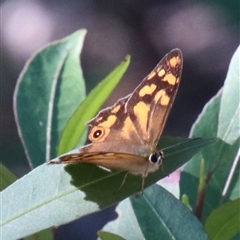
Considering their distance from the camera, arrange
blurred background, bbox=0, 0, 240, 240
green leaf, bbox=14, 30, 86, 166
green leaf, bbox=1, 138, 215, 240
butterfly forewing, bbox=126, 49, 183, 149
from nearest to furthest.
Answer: green leaf, bbox=1, 138, 215, 240 → butterfly forewing, bbox=126, 49, 183, 149 → green leaf, bbox=14, 30, 86, 166 → blurred background, bbox=0, 0, 240, 240

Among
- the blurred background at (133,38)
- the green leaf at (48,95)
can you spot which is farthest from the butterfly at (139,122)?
the blurred background at (133,38)

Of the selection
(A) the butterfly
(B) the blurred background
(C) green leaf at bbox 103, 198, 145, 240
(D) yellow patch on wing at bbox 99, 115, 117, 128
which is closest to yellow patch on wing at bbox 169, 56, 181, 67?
(A) the butterfly

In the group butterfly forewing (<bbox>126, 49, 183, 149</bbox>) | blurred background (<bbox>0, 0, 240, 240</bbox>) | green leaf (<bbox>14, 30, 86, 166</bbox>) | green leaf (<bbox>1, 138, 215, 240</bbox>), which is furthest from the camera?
blurred background (<bbox>0, 0, 240, 240</bbox>)

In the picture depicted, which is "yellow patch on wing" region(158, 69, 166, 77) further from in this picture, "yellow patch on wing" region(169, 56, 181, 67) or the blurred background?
the blurred background

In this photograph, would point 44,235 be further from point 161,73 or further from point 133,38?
point 133,38

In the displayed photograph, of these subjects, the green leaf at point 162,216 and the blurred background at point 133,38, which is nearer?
the green leaf at point 162,216

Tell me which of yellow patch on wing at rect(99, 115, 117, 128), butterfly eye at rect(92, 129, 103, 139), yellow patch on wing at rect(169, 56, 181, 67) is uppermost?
yellow patch on wing at rect(169, 56, 181, 67)

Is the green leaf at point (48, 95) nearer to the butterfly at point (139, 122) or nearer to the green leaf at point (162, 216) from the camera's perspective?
the butterfly at point (139, 122)
